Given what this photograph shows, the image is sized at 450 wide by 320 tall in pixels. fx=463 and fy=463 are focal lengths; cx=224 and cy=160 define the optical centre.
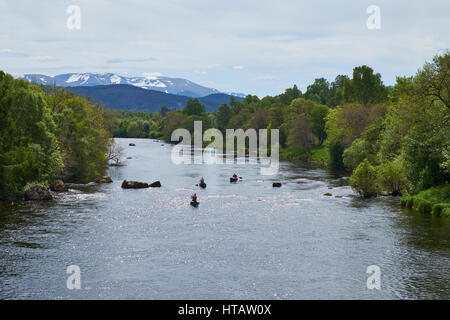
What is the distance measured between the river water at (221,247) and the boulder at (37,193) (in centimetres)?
248

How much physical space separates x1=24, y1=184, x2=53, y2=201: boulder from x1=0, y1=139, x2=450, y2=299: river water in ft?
8.14

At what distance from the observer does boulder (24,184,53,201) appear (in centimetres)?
7056

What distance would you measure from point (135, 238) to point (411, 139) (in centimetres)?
4107

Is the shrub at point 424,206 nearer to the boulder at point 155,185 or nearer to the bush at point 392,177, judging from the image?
the bush at point 392,177

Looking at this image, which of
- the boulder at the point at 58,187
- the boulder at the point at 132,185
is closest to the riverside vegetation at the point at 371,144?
the boulder at the point at 58,187

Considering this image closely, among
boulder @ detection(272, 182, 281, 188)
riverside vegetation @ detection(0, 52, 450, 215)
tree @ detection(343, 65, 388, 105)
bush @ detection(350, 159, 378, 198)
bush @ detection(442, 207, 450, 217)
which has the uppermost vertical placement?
tree @ detection(343, 65, 388, 105)

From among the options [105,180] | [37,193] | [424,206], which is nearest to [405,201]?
[424,206]

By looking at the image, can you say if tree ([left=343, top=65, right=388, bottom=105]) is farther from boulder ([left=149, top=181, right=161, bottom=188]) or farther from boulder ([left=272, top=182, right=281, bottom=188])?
boulder ([left=149, top=181, right=161, bottom=188])

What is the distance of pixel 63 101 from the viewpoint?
97.9 metres

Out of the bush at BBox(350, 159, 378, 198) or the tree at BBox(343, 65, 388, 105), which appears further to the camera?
the tree at BBox(343, 65, 388, 105)

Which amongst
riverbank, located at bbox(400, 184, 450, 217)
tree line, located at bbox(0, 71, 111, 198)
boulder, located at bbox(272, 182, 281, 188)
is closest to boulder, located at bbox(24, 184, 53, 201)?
tree line, located at bbox(0, 71, 111, 198)

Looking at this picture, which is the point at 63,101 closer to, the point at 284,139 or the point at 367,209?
the point at 367,209

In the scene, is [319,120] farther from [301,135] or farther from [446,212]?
[446,212]
